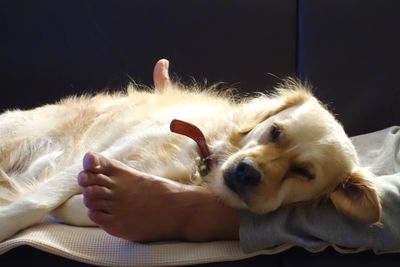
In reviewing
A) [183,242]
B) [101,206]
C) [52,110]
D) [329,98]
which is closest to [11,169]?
[52,110]

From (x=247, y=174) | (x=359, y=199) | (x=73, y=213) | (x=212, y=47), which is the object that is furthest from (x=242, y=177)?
(x=212, y=47)

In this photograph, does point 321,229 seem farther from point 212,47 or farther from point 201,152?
point 212,47

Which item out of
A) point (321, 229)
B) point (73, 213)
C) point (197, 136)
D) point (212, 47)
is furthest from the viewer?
point (212, 47)

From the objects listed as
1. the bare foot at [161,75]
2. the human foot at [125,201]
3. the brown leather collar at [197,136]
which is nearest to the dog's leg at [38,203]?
the human foot at [125,201]

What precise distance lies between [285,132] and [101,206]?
0.46m

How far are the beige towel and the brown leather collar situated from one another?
0.24 meters

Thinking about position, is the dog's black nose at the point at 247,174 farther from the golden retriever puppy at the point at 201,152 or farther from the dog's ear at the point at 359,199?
the dog's ear at the point at 359,199

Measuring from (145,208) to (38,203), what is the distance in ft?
0.78

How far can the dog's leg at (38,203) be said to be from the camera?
0.96 m

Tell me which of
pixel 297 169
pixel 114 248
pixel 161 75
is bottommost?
pixel 114 248

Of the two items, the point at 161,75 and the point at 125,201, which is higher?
the point at 161,75

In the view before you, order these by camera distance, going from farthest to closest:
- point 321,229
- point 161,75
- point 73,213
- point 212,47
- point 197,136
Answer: point 212,47
point 161,75
point 197,136
point 73,213
point 321,229

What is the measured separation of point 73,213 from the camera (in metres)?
1.05

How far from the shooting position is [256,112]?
1.25 metres
